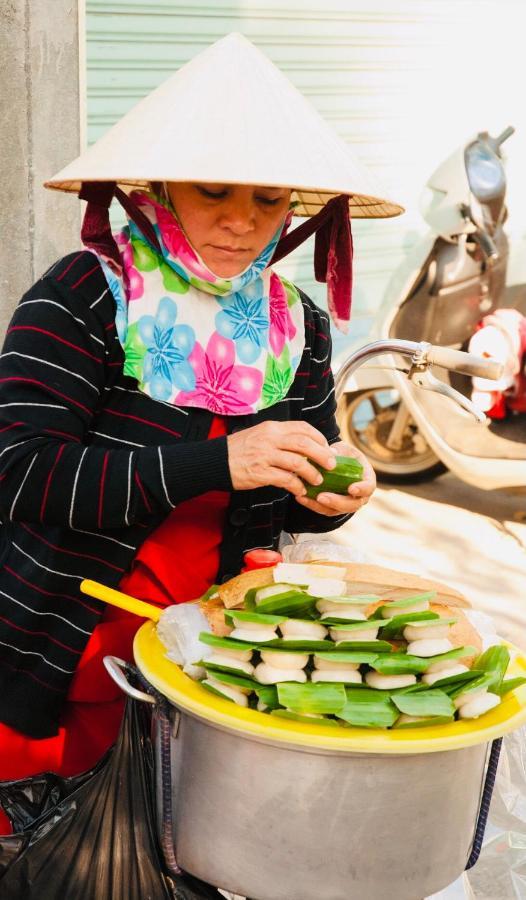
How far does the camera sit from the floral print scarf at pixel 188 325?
184cm

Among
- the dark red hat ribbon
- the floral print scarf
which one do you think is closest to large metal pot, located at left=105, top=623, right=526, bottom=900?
the floral print scarf

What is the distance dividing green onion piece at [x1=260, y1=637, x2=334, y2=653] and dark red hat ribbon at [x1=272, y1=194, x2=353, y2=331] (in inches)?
30.9

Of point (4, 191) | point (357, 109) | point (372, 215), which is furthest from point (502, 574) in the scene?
point (372, 215)

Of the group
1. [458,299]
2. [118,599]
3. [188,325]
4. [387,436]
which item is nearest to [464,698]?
[118,599]

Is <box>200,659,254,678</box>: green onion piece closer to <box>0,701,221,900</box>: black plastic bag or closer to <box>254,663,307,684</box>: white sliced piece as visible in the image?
<box>254,663,307,684</box>: white sliced piece

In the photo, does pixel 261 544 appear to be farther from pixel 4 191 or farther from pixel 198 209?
pixel 4 191

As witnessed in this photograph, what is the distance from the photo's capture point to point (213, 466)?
169 cm

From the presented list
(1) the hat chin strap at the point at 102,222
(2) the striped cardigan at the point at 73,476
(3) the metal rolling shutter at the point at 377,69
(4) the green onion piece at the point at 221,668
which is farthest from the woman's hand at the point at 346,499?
(3) the metal rolling shutter at the point at 377,69

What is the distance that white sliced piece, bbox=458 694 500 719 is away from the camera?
59.1 inches

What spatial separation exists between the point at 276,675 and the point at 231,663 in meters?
0.06

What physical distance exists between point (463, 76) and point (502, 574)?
280cm

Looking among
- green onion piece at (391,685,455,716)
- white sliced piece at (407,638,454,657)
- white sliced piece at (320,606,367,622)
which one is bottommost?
green onion piece at (391,685,455,716)

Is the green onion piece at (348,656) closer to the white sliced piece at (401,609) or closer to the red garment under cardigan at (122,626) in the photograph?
the white sliced piece at (401,609)

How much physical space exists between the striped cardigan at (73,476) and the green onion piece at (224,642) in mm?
245
